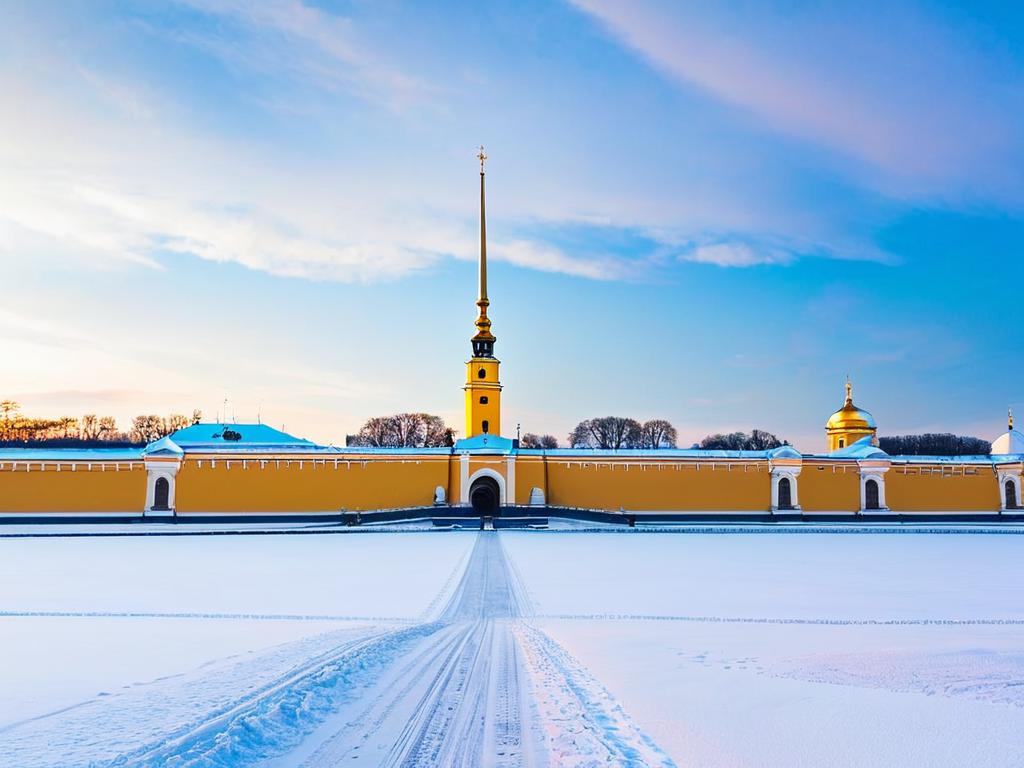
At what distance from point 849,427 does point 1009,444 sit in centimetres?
975

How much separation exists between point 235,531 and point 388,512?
7681 mm

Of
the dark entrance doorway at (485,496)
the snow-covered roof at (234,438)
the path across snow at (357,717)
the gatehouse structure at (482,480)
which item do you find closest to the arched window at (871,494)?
the gatehouse structure at (482,480)

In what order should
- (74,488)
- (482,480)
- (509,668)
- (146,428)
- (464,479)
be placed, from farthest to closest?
(146,428)
(482,480)
(464,479)
(74,488)
(509,668)

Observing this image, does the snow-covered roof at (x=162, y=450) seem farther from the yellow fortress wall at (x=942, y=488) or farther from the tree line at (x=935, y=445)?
the tree line at (x=935, y=445)

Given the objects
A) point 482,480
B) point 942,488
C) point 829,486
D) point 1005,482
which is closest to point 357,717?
point 482,480

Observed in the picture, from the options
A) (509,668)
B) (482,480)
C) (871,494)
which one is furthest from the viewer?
(871,494)

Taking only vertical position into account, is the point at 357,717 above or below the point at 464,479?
below

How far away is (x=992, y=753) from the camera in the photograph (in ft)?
18.1

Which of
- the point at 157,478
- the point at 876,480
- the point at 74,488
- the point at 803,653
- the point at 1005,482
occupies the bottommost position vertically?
the point at 803,653

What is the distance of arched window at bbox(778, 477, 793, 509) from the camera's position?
4434 cm

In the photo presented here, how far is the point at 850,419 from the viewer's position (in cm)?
5475

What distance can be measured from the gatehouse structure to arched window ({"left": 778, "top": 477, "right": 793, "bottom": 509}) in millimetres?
59

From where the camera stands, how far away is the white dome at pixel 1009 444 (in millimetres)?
47844

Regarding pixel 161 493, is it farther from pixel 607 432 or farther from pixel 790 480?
pixel 607 432
